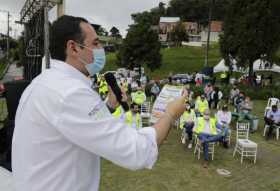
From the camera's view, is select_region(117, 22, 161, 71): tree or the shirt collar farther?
select_region(117, 22, 161, 71): tree

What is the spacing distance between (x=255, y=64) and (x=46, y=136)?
26.9 meters

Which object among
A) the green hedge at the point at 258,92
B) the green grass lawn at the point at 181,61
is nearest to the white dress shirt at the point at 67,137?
the green hedge at the point at 258,92

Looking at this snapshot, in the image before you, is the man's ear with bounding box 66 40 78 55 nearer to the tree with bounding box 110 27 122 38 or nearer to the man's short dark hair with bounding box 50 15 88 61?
the man's short dark hair with bounding box 50 15 88 61

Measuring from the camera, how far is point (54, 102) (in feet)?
4.07

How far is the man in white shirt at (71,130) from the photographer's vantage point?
48.9 inches

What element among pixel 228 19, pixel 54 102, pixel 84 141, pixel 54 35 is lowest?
pixel 84 141

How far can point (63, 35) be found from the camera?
1426 millimetres

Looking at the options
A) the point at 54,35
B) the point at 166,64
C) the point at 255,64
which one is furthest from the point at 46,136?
the point at 166,64

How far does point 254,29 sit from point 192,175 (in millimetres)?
17336

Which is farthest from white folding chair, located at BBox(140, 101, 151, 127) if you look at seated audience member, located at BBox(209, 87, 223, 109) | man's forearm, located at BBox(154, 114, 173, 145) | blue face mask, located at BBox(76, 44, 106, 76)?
man's forearm, located at BBox(154, 114, 173, 145)

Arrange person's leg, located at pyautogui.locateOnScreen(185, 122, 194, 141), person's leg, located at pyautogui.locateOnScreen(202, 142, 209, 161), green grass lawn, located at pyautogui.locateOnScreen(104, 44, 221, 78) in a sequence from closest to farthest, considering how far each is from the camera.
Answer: person's leg, located at pyautogui.locateOnScreen(202, 142, 209, 161), person's leg, located at pyautogui.locateOnScreen(185, 122, 194, 141), green grass lawn, located at pyautogui.locateOnScreen(104, 44, 221, 78)

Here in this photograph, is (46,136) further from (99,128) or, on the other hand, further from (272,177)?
(272,177)

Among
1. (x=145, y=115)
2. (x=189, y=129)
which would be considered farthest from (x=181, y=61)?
(x=189, y=129)

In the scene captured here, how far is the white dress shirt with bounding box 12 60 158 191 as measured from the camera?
124 cm
